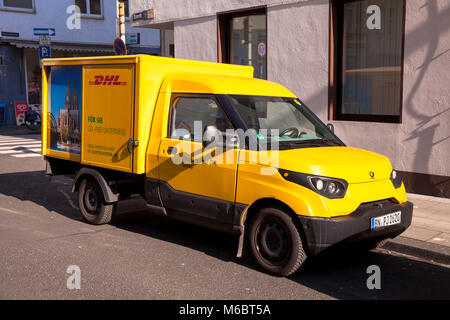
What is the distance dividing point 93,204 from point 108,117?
4.37 feet

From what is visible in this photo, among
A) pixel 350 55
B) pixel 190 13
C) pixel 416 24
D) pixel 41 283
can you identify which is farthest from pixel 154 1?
pixel 41 283

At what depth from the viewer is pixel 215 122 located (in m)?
5.90

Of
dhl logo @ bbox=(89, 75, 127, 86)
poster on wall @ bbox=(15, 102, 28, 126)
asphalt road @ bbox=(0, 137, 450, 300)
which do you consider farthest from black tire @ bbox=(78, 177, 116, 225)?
poster on wall @ bbox=(15, 102, 28, 126)

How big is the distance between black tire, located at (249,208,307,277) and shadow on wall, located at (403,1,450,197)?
4515 millimetres

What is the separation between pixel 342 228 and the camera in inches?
194

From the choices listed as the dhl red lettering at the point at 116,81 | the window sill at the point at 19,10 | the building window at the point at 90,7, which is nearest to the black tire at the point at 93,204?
the dhl red lettering at the point at 116,81

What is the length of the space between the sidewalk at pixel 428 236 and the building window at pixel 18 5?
2246 centimetres

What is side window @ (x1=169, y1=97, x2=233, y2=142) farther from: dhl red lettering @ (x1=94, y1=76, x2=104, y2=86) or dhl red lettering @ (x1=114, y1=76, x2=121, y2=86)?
dhl red lettering @ (x1=94, y1=76, x2=104, y2=86)

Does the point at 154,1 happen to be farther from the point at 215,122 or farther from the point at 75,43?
the point at 75,43

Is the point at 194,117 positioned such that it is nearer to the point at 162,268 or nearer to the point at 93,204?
the point at 162,268

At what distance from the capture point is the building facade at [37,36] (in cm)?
2486

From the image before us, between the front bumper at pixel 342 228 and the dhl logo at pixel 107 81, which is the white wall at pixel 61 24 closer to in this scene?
the dhl logo at pixel 107 81

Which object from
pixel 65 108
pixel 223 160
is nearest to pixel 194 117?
pixel 223 160
